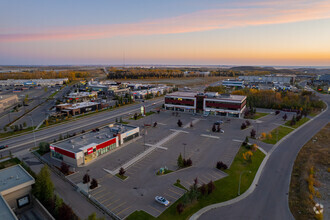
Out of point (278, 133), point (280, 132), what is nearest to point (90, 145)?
point (278, 133)

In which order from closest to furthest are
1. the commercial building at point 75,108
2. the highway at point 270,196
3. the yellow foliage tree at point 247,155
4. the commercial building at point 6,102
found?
the highway at point 270,196 < the yellow foliage tree at point 247,155 < the commercial building at point 75,108 < the commercial building at point 6,102

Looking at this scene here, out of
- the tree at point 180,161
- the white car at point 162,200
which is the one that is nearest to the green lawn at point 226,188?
the white car at point 162,200

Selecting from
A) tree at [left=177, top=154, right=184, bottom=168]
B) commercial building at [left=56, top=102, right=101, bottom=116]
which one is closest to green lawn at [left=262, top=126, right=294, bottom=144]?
tree at [left=177, top=154, right=184, bottom=168]

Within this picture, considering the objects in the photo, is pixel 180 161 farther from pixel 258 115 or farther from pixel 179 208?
pixel 258 115

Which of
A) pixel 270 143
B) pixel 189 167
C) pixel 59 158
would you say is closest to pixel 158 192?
pixel 189 167

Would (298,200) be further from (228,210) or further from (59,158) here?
(59,158)

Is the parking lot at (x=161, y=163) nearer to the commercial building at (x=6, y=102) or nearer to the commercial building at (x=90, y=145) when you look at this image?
the commercial building at (x=90, y=145)

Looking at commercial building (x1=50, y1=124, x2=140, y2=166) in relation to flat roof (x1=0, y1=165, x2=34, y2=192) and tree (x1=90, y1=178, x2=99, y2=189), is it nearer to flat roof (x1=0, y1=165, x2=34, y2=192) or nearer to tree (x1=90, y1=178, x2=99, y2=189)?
flat roof (x1=0, y1=165, x2=34, y2=192)
